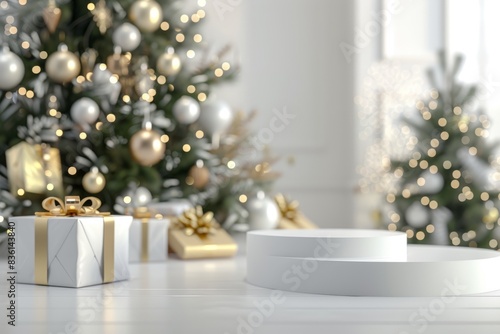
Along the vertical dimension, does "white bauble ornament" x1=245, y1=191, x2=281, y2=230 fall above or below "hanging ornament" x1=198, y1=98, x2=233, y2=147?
below

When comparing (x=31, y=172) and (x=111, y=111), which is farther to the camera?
(x=111, y=111)

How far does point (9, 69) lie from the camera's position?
257 centimetres

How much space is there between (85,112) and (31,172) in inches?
12.0

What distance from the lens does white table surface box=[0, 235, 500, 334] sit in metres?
1.16

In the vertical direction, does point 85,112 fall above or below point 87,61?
below

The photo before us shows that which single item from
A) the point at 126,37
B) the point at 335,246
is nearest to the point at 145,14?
the point at 126,37

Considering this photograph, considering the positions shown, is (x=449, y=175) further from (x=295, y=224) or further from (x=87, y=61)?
(x=87, y=61)

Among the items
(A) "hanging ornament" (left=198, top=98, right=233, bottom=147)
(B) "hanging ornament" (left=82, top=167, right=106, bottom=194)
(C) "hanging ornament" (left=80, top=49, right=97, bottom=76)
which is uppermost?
(C) "hanging ornament" (left=80, top=49, right=97, bottom=76)

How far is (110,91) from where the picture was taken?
107 inches

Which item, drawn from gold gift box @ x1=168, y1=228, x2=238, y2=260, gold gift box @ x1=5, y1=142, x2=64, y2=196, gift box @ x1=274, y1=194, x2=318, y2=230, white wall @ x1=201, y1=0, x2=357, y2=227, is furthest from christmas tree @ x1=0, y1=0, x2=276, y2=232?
white wall @ x1=201, y1=0, x2=357, y2=227

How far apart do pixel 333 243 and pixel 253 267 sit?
0.72ft

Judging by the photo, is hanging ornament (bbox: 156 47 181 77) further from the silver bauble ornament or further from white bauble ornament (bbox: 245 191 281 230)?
white bauble ornament (bbox: 245 191 281 230)

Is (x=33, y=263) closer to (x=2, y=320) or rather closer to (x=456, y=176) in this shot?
(x=2, y=320)

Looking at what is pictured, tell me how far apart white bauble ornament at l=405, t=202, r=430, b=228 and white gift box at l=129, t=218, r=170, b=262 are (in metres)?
1.65
